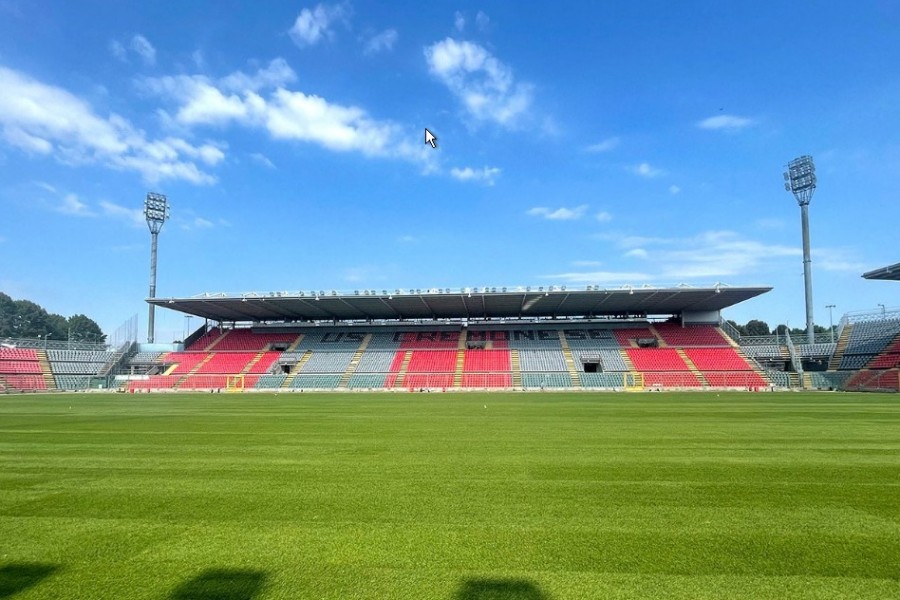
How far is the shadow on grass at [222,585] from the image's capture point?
10.0ft

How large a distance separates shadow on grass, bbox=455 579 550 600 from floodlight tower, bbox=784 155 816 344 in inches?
2082

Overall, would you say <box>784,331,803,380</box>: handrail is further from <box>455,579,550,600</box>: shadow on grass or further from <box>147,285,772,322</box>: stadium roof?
<box>455,579,550,600</box>: shadow on grass

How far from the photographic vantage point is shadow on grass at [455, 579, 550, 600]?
2996 millimetres

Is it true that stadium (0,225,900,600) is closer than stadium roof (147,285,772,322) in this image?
Yes

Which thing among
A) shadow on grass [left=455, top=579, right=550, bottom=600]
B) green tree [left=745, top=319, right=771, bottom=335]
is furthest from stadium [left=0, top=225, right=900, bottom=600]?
green tree [left=745, top=319, right=771, bottom=335]

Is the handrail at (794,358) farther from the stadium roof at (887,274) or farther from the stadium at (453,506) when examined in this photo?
the stadium at (453,506)

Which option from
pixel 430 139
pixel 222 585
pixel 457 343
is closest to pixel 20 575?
pixel 222 585

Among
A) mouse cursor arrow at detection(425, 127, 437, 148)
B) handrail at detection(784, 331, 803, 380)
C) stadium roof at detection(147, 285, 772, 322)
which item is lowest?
handrail at detection(784, 331, 803, 380)

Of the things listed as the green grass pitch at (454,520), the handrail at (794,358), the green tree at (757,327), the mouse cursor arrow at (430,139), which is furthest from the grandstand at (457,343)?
the green tree at (757,327)

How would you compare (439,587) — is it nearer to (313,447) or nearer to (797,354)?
(313,447)

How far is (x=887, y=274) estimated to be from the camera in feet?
120

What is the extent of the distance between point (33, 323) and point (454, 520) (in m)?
124

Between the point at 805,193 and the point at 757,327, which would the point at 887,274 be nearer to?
the point at 805,193

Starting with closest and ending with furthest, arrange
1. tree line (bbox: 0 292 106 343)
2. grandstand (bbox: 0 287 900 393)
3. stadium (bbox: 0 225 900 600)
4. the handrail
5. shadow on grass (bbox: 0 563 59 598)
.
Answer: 1. shadow on grass (bbox: 0 563 59 598)
2. stadium (bbox: 0 225 900 600)
3. grandstand (bbox: 0 287 900 393)
4. the handrail
5. tree line (bbox: 0 292 106 343)
